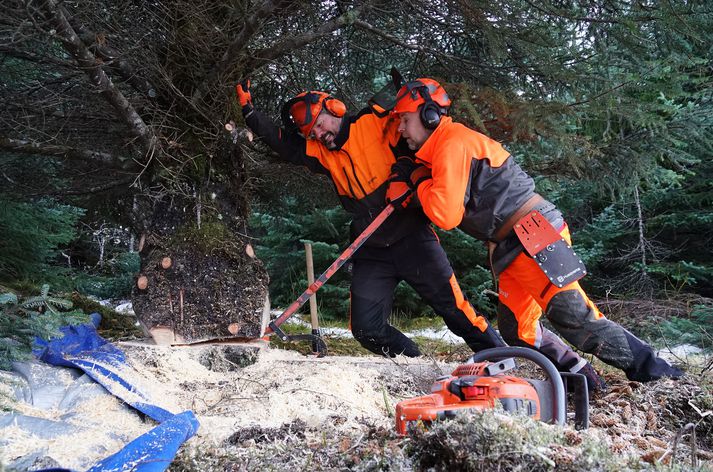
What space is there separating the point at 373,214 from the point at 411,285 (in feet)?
1.97

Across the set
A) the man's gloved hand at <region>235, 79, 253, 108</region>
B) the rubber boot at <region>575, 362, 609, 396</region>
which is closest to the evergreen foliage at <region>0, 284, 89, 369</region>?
the man's gloved hand at <region>235, 79, 253, 108</region>

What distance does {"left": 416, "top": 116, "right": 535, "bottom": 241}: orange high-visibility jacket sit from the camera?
3.65m

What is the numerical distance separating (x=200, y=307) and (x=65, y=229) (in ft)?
14.0

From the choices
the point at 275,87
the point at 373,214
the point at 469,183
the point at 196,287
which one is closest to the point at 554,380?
the point at 469,183

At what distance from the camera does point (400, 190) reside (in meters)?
4.12

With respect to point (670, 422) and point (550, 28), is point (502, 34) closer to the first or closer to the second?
point (550, 28)

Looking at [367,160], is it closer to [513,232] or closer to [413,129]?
[413,129]

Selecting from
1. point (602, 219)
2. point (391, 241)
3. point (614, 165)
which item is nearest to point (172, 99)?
point (391, 241)

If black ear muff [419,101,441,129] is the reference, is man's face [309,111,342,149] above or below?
below

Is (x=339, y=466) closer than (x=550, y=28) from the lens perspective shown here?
Yes

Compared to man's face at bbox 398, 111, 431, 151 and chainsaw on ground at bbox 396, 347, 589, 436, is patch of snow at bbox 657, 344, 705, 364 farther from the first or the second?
chainsaw on ground at bbox 396, 347, 589, 436

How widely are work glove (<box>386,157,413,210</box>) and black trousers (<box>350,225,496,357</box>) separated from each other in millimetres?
368

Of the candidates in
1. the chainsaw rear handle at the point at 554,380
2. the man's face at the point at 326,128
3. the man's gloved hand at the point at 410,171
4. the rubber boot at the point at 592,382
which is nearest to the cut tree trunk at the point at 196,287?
the man's face at the point at 326,128

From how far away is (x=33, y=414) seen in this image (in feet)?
9.20
